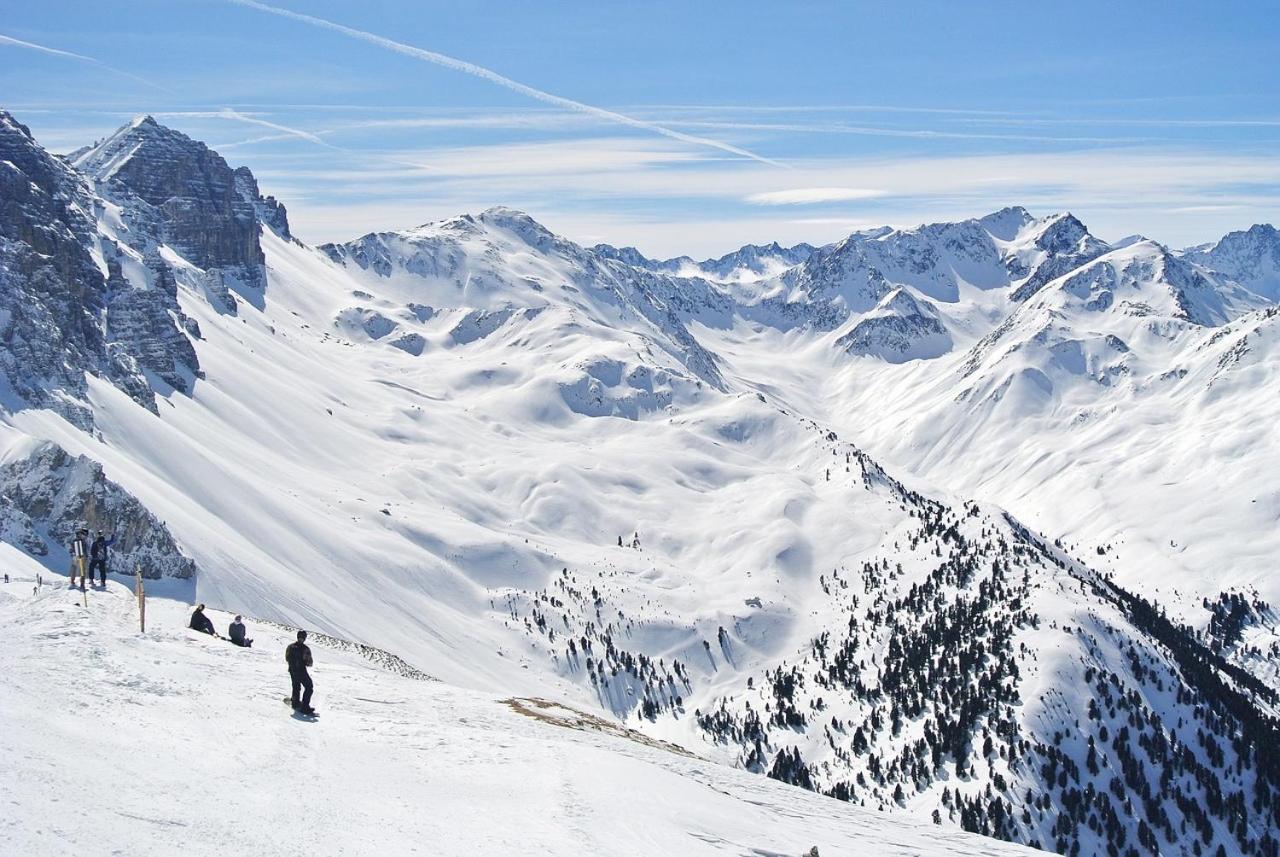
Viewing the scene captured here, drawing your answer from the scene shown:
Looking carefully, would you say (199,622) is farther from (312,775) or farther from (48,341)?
(48,341)

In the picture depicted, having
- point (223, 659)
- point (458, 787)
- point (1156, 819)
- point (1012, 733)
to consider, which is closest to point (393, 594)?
point (1012, 733)

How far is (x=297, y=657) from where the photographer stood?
30703 mm

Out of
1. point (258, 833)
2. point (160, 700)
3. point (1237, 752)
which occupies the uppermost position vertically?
point (1237, 752)

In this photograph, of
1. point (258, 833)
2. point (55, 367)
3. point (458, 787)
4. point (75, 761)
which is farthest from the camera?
point (55, 367)

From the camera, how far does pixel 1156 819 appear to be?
170 meters

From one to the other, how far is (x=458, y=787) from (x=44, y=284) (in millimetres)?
189828

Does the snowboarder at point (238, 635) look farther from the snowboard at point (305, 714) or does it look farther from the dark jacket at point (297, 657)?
the dark jacket at point (297, 657)

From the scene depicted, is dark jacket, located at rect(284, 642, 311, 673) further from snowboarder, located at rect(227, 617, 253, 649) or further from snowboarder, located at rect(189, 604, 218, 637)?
snowboarder, located at rect(189, 604, 218, 637)

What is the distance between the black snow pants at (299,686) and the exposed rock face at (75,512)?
73772mm

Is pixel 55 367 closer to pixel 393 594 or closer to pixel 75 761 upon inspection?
pixel 393 594

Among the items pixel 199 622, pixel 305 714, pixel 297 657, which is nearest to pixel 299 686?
pixel 305 714

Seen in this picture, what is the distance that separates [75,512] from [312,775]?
93.4 m

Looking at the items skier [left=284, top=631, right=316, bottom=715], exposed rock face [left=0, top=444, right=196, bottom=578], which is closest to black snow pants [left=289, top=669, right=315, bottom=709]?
skier [left=284, top=631, right=316, bottom=715]

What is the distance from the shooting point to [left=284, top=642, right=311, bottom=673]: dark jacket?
30.5 m
